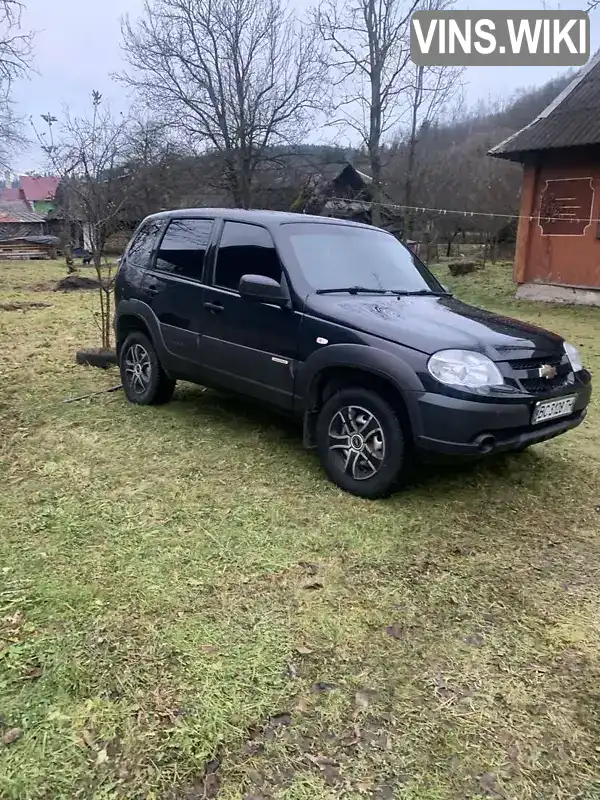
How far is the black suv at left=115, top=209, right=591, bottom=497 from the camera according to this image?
3588mm

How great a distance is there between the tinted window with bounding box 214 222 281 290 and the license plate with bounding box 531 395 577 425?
77.2 inches

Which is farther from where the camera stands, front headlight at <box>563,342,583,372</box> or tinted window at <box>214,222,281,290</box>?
tinted window at <box>214,222,281,290</box>

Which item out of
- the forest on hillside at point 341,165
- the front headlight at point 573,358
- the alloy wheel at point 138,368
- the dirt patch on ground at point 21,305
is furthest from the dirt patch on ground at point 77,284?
the front headlight at point 573,358

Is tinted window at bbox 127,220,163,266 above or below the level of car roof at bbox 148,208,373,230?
below

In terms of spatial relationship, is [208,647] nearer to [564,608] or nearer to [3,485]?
[564,608]

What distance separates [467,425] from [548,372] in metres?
0.78

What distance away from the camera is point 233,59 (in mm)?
26016

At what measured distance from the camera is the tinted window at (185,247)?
16.7ft

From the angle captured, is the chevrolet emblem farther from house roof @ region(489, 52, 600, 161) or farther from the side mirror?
house roof @ region(489, 52, 600, 161)

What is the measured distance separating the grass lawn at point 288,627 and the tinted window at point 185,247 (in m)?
1.52

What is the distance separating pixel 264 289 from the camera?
427 centimetres

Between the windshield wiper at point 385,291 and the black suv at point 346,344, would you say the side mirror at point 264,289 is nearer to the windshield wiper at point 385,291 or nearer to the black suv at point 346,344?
the black suv at point 346,344

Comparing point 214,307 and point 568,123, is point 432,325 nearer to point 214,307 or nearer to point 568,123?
point 214,307
